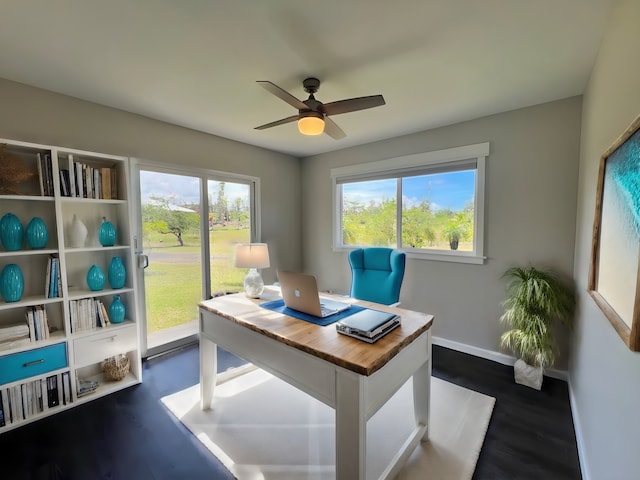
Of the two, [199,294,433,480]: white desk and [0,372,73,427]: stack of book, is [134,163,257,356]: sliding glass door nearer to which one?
[0,372,73,427]: stack of book

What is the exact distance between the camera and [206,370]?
6.40 feet

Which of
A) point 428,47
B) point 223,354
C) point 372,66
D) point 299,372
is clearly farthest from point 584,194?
point 223,354

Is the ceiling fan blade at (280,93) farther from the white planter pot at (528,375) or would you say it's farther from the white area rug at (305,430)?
the white planter pot at (528,375)

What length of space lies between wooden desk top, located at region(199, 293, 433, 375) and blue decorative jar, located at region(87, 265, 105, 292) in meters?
1.01

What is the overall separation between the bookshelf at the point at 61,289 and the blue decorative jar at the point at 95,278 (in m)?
0.04

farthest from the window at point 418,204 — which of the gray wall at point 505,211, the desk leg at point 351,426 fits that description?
the desk leg at point 351,426

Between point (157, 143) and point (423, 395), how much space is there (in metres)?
3.13

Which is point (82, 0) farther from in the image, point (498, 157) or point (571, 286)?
point (571, 286)

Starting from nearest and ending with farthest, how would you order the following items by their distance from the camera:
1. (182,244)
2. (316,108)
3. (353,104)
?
(353,104) < (316,108) < (182,244)

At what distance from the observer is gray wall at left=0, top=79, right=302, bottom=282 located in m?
2.04

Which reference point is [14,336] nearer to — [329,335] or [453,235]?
[329,335]

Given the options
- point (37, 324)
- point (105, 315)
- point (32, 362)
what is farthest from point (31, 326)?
point (105, 315)

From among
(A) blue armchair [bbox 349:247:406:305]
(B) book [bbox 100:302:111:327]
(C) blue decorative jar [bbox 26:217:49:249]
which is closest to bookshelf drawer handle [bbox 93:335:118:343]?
(B) book [bbox 100:302:111:327]

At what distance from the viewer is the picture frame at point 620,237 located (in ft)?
2.97
